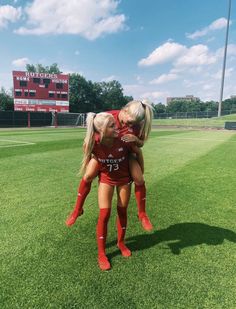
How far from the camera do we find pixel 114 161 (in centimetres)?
335

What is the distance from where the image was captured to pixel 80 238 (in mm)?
3926

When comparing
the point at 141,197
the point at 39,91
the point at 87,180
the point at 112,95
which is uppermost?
the point at 112,95

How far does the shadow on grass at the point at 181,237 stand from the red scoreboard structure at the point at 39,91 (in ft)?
112

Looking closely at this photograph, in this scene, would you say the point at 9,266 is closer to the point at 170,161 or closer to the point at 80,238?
the point at 80,238

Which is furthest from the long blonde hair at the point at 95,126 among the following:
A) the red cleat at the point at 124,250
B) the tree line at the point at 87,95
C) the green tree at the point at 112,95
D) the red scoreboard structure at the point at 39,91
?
the green tree at the point at 112,95

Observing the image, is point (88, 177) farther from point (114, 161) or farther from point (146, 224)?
point (146, 224)

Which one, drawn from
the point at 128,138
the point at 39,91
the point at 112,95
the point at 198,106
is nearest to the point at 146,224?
the point at 128,138

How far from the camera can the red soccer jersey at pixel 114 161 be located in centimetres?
329

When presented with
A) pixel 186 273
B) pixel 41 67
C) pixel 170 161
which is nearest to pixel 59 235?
pixel 186 273

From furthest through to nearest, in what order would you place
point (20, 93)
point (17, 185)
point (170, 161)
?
point (20, 93)
point (170, 161)
point (17, 185)

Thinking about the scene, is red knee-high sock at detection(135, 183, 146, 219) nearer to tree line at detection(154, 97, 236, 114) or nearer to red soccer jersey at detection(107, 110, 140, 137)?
red soccer jersey at detection(107, 110, 140, 137)

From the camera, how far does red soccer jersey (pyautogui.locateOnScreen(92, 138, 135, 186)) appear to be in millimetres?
3289

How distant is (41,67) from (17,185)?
7827 centimetres

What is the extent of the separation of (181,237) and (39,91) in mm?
34648
